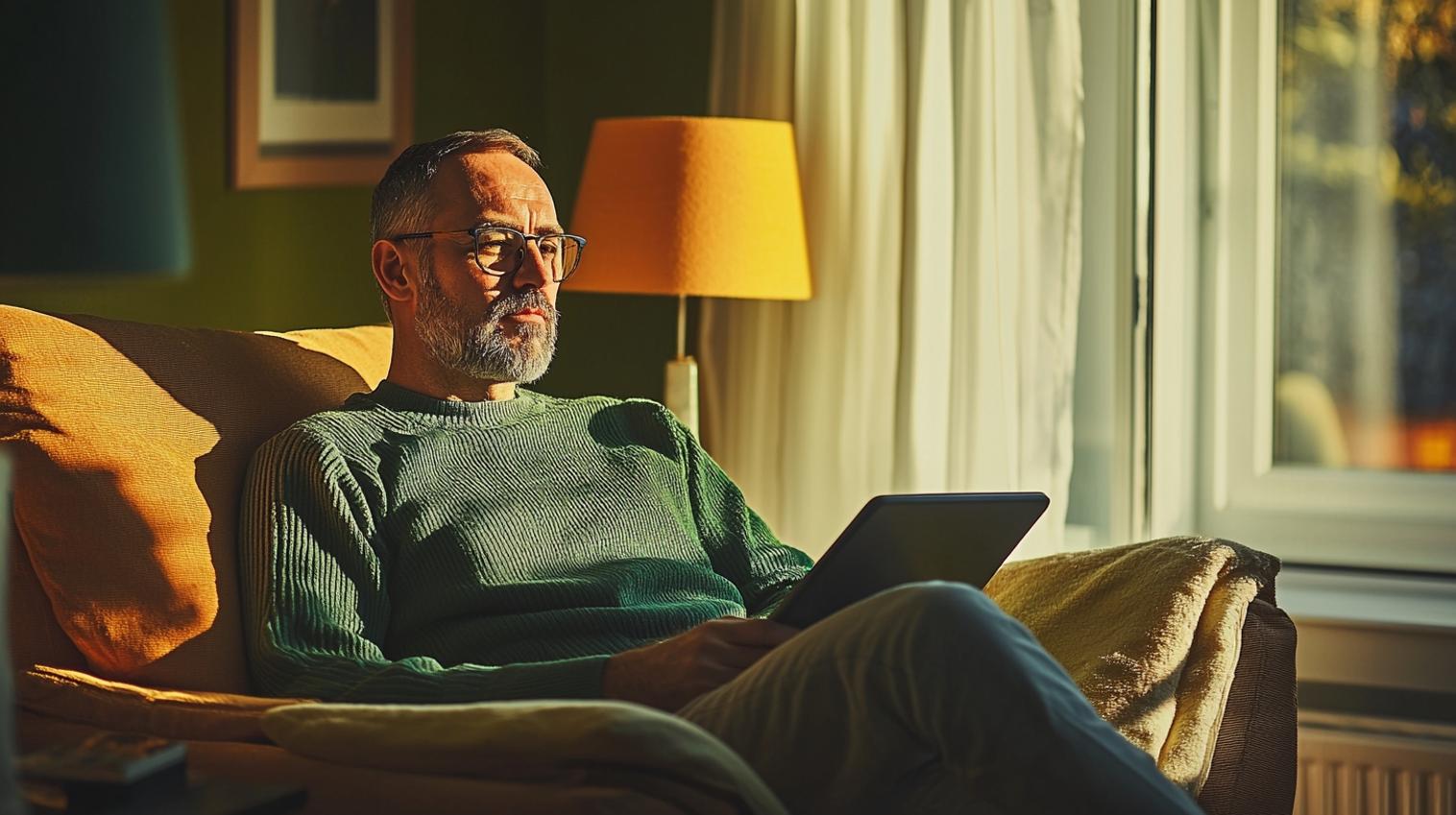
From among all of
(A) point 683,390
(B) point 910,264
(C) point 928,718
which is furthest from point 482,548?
(B) point 910,264

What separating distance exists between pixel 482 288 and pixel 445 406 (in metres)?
0.18

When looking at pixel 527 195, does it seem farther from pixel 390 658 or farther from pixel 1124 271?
pixel 1124 271

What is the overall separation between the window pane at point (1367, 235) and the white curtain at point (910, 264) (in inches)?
18.8

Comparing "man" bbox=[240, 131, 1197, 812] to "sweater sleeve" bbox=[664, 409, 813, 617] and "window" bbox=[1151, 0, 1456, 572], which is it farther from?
"window" bbox=[1151, 0, 1456, 572]

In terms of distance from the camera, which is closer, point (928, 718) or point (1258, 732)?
point (928, 718)

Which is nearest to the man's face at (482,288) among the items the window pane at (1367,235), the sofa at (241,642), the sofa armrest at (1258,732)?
the sofa at (241,642)

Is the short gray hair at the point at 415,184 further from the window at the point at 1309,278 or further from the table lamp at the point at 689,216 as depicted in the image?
the window at the point at 1309,278

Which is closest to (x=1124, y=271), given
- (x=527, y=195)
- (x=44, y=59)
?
(x=527, y=195)

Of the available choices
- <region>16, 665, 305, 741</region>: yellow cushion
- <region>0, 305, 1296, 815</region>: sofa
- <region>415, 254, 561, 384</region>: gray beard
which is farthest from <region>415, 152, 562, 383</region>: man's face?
<region>16, 665, 305, 741</region>: yellow cushion

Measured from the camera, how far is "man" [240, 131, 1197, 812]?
1.34 meters

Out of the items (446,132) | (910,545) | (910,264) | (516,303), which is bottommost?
(910,545)

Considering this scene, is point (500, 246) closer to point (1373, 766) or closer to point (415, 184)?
point (415, 184)

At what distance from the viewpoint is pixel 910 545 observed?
160cm

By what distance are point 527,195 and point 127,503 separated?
28.6 inches
